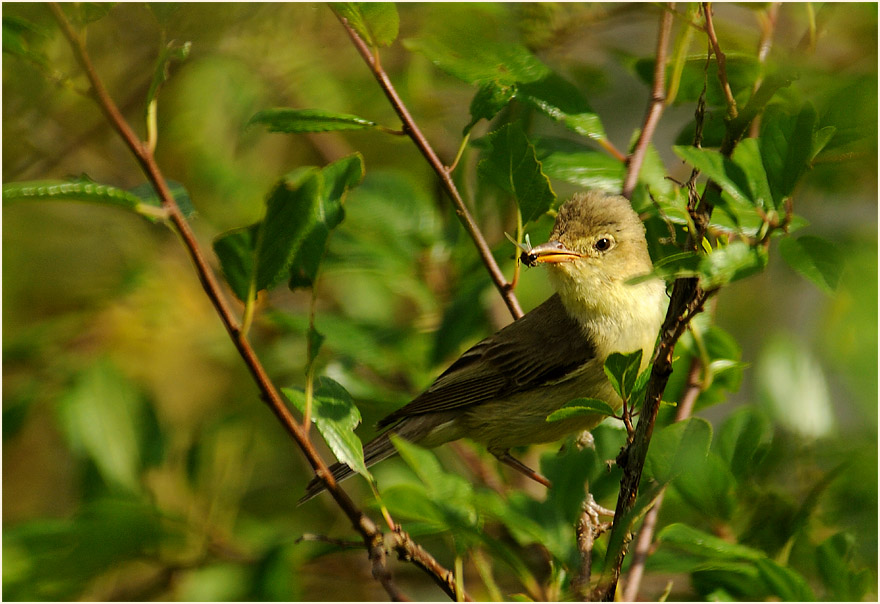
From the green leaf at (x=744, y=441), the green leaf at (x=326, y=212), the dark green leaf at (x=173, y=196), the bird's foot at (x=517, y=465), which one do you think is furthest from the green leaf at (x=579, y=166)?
the bird's foot at (x=517, y=465)

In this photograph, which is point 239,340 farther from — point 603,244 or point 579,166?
point 603,244

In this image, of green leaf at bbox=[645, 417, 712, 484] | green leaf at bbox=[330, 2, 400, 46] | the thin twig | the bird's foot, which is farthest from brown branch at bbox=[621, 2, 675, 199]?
the bird's foot

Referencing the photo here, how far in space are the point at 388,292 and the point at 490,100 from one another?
175cm

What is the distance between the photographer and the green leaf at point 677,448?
1.74 metres

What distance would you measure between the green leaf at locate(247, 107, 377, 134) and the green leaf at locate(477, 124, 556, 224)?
0.36m

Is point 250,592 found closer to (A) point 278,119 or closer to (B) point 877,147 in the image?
(A) point 278,119

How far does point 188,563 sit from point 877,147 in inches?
98.4

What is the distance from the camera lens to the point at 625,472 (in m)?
1.78

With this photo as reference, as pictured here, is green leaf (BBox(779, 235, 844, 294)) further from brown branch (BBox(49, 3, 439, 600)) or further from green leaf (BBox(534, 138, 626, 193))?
brown branch (BBox(49, 3, 439, 600))

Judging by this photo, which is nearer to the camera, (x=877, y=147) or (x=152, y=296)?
(x=877, y=147)

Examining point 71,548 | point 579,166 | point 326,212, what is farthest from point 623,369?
point 71,548

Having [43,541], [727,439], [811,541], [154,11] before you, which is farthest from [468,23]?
[43,541]

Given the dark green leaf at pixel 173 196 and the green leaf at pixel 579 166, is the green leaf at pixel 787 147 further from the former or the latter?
the dark green leaf at pixel 173 196

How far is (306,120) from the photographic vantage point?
90.7 inches
